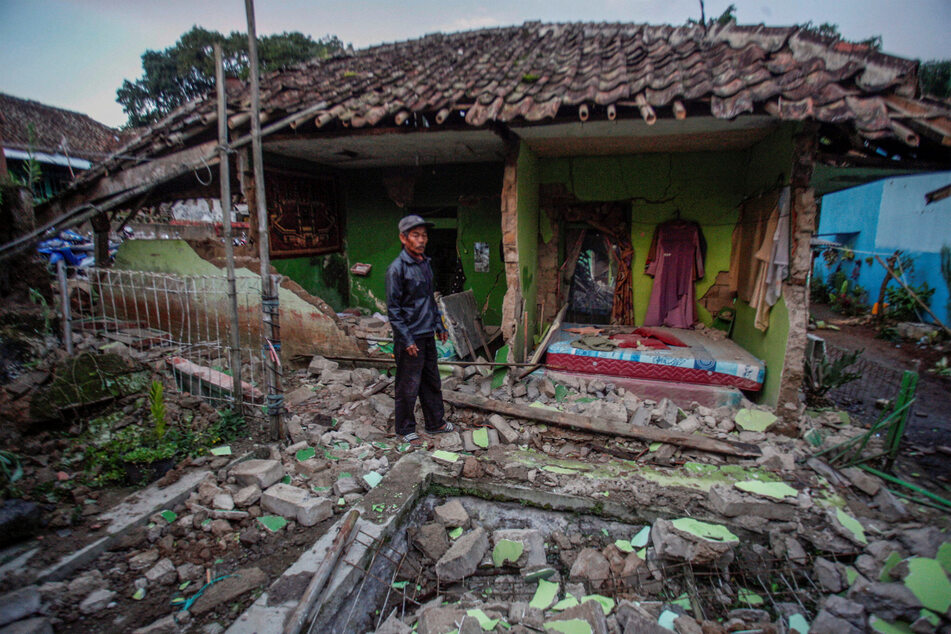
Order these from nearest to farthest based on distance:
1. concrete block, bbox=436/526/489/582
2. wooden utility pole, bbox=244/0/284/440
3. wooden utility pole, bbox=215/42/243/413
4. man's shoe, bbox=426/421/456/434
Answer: concrete block, bbox=436/526/489/582
wooden utility pole, bbox=244/0/284/440
wooden utility pole, bbox=215/42/243/413
man's shoe, bbox=426/421/456/434

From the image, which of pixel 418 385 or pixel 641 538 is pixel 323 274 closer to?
pixel 418 385

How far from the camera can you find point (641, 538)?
3.34 m

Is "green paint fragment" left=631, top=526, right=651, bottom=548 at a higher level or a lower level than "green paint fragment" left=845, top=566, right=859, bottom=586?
lower

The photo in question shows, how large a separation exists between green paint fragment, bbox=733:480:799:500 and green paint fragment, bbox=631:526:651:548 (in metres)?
1.07

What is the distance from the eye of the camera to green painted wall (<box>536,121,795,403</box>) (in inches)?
281

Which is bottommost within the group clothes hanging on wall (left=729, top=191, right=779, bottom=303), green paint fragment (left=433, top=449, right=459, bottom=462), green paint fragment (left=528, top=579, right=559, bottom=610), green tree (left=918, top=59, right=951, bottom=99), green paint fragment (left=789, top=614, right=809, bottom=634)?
green paint fragment (left=528, top=579, right=559, bottom=610)

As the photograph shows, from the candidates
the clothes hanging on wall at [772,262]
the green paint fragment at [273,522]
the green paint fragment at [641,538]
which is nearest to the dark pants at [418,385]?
the green paint fragment at [273,522]

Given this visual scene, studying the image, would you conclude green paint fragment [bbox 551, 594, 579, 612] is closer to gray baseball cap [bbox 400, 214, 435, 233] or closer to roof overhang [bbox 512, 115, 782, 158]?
gray baseball cap [bbox 400, 214, 435, 233]

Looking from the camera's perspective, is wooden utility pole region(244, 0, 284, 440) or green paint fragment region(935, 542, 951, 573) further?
wooden utility pole region(244, 0, 284, 440)

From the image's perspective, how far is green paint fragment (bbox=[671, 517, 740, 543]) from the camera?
310 centimetres

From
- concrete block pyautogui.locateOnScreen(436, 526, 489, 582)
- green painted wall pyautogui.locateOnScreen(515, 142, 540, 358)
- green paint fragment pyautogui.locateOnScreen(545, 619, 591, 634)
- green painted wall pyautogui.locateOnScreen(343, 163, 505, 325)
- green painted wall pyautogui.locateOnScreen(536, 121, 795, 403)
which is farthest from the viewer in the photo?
green painted wall pyautogui.locateOnScreen(343, 163, 505, 325)

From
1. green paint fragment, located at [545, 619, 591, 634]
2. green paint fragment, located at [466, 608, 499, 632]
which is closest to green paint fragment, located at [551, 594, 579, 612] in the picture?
Answer: green paint fragment, located at [545, 619, 591, 634]

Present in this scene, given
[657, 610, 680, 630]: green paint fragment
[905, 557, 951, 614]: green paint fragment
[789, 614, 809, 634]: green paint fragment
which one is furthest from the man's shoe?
[905, 557, 951, 614]: green paint fragment

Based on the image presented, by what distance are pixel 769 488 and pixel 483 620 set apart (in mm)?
2766
